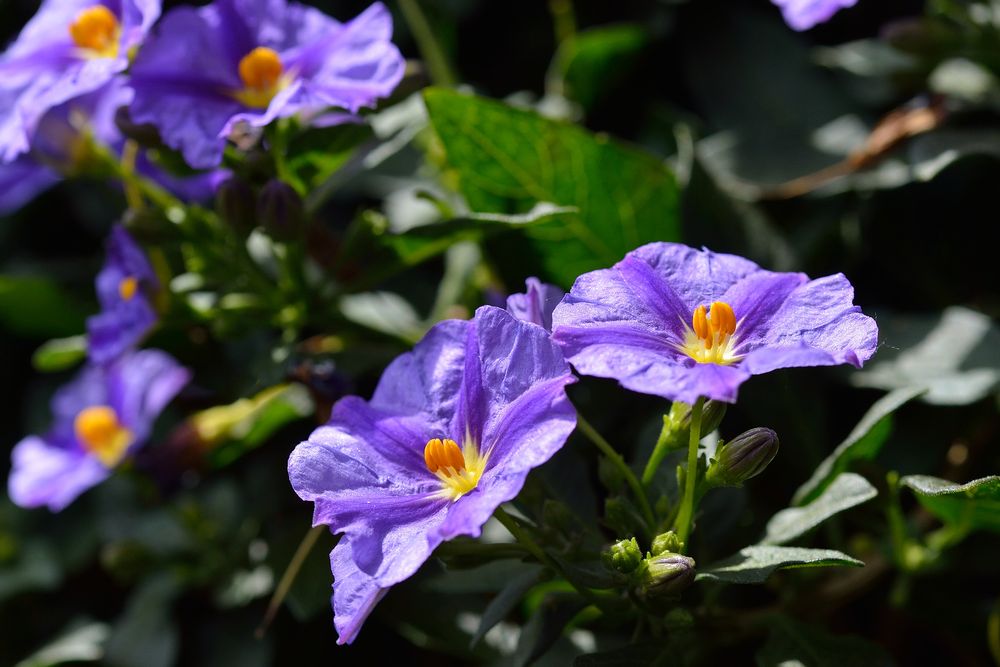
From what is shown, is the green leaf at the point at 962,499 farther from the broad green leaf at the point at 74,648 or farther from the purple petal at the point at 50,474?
the broad green leaf at the point at 74,648

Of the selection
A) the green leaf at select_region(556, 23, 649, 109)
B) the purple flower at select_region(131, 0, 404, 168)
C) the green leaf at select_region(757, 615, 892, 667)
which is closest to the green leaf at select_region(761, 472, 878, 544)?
the green leaf at select_region(757, 615, 892, 667)

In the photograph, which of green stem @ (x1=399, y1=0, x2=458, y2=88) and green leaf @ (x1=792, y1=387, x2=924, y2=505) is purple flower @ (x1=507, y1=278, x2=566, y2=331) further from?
green stem @ (x1=399, y1=0, x2=458, y2=88)

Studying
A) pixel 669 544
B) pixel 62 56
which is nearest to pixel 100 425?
pixel 62 56

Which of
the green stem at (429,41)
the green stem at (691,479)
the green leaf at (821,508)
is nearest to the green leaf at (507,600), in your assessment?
the green stem at (691,479)

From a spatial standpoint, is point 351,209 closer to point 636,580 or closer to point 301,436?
point 301,436

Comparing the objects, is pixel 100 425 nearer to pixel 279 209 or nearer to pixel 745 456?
pixel 279 209

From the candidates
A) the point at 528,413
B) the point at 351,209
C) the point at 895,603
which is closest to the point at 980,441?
the point at 895,603
